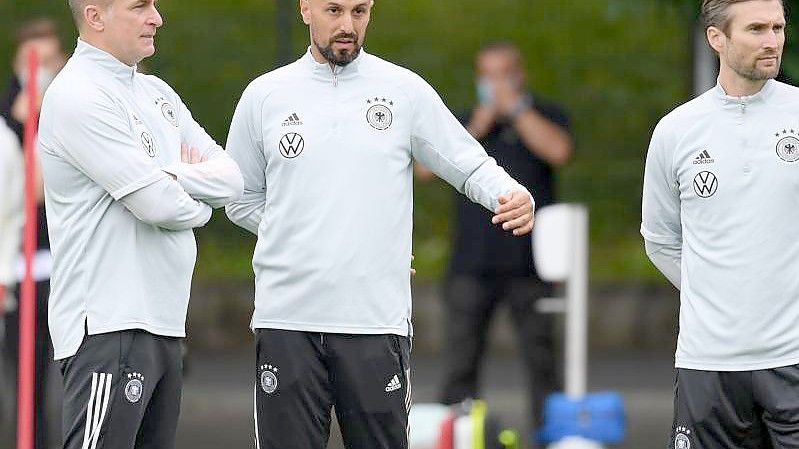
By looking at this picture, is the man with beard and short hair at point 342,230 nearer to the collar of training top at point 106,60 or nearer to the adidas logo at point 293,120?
the adidas logo at point 293,120

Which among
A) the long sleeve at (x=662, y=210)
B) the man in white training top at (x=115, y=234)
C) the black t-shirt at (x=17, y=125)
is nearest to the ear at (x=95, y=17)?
the man in white training top at (x=115, y=234)

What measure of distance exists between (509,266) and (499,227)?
20cm

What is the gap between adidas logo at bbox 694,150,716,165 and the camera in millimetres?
5949

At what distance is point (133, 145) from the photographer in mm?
5605

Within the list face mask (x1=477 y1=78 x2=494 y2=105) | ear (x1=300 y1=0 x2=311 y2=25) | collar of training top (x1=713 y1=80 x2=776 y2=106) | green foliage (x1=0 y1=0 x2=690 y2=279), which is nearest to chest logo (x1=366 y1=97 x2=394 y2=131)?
ear (x1=300 y1=0 x2=311 y2=25)

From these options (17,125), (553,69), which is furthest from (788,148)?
(553,69)

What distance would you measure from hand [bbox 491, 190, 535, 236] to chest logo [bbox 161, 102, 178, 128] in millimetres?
1052

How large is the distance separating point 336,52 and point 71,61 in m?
0.86

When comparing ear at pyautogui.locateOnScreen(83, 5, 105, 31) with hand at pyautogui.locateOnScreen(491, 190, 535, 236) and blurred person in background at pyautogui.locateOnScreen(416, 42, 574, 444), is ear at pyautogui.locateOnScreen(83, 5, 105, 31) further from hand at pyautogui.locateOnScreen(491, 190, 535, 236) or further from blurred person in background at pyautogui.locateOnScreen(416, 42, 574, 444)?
blurred person in background at pyautogui.locateOnScreen(416, 42, 574, 444)

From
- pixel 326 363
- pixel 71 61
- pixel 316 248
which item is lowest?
pixel 326 363

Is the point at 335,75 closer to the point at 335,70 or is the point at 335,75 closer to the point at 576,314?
the point at 335,70

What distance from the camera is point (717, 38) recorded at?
6.07m

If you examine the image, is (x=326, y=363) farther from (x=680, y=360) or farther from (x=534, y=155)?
(x=534, y=155)

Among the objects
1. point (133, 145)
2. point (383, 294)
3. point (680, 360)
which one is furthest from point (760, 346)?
point (133, 145)
